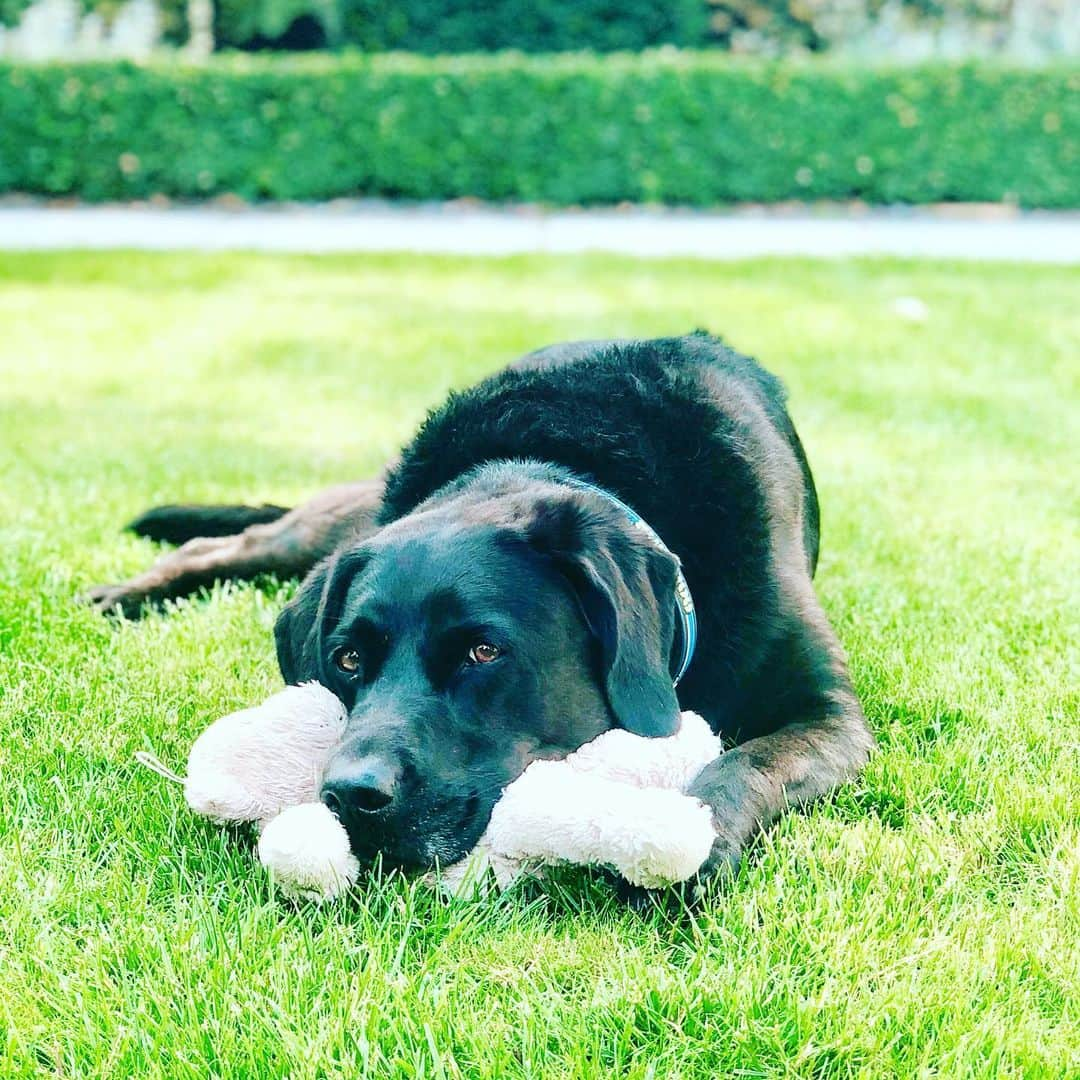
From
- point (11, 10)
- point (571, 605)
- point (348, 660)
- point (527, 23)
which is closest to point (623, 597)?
point (571, 605)

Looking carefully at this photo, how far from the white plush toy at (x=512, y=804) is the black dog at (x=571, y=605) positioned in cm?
5

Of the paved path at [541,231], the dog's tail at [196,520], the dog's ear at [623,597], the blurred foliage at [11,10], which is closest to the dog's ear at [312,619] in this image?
the dog's ear at [623,597]

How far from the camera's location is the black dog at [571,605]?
2.34 m

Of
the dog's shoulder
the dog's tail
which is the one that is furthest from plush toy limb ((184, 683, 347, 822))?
the dog's tail

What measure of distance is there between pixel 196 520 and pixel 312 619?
1.73 meters

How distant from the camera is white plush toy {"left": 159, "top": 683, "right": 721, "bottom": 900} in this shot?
215 cm

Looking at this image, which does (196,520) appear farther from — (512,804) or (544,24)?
(544,24)

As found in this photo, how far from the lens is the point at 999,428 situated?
609 cm

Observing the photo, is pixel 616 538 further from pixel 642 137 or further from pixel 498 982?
pixel 642 137

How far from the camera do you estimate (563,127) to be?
1487cm

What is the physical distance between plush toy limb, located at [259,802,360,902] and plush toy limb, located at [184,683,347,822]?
0.18m

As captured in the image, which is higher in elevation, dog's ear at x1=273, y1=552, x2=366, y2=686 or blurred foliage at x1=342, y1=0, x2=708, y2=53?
blurred foliage at x1=342, y1=0, x2=708, y2=53

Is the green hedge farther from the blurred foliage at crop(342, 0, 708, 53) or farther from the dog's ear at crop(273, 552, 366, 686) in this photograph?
the dog's ear at crop(273, 552, 366, 686)

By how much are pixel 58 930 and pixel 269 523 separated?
237cm
